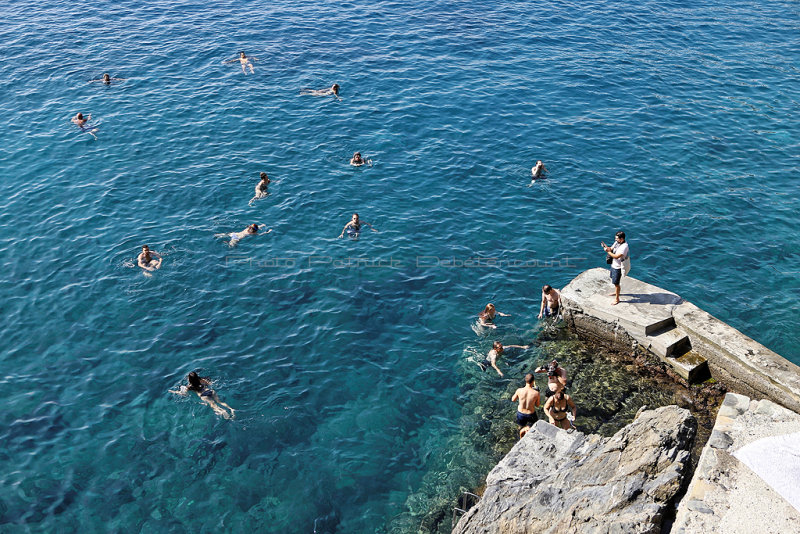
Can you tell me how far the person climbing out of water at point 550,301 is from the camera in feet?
69.9

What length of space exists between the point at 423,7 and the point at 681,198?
30.2m

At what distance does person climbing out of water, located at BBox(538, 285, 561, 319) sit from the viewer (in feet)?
69.9

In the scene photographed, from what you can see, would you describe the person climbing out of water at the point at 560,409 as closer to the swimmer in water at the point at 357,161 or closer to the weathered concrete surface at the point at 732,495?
the weathered concrete surface at the point at 732,495

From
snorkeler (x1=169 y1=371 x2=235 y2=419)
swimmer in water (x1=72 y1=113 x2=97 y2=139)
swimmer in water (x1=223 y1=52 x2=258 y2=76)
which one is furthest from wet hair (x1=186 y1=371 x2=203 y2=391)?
swimmer in water (x1=223 y1=52 x2=258 y2=76)

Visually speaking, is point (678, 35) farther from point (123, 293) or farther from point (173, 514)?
point (173, 514)

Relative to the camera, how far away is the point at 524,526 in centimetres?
1260

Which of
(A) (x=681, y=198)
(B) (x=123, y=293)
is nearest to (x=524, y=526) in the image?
(B) (x=123, y=293)

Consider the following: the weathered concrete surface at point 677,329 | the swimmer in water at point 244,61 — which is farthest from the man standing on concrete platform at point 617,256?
the swimmer in water at point 244,61

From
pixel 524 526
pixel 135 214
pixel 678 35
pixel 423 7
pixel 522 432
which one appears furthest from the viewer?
pixel 423 7

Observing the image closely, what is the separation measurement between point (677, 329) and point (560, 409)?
17.5 ft

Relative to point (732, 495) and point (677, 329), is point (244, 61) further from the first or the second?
point (732, 495)

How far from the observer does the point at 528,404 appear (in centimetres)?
1733

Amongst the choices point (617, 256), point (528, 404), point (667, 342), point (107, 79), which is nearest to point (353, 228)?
point (617, 256)

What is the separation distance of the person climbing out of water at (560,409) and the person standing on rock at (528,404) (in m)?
0.41
